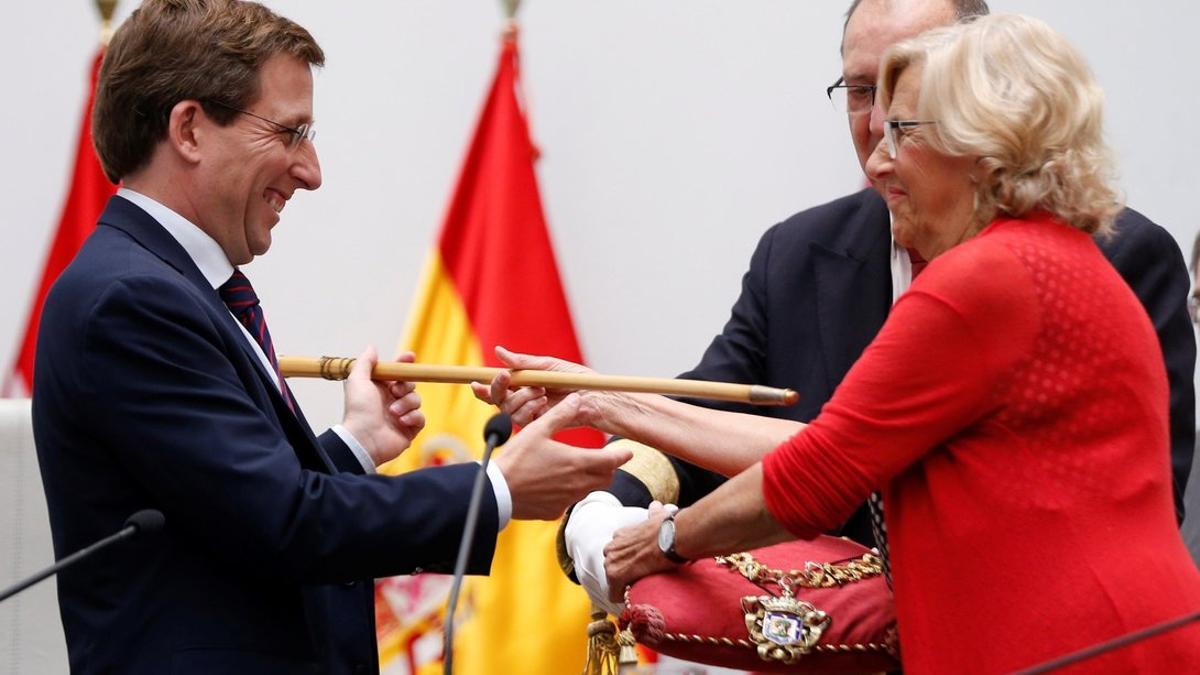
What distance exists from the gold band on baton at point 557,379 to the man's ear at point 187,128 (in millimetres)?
397

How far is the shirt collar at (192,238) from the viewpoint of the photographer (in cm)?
209

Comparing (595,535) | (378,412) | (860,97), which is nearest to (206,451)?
(378,412)

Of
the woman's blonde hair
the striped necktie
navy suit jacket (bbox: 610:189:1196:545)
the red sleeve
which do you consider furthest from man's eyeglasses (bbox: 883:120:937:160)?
the striped necktie

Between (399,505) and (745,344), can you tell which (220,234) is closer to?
(399,505)

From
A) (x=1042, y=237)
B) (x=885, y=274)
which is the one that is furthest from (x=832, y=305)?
(x=1042, y=237)

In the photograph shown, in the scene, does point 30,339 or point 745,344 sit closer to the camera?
point 745,344

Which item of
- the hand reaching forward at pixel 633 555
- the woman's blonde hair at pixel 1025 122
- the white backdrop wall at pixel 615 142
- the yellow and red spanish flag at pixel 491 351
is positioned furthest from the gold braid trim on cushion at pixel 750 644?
the white backdrop wall at pixel 615 142

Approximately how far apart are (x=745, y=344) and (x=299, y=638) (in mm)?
1031

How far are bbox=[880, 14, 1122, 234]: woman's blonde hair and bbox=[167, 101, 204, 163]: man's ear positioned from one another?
93 centimetres

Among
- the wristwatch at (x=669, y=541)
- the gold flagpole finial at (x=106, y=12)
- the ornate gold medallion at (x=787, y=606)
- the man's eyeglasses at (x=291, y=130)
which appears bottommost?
the ornate gold medallion at (x=787, y=606)

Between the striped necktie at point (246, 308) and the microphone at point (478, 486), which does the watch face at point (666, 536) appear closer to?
the microphone at point (478, 486)

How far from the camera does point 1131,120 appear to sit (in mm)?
4082

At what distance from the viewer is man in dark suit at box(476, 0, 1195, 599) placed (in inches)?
97.1

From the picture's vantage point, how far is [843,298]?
2664mm
